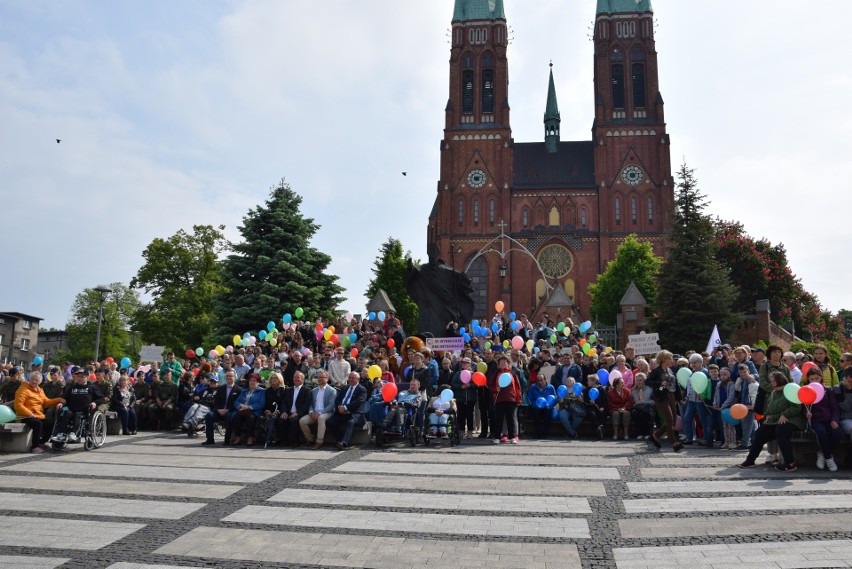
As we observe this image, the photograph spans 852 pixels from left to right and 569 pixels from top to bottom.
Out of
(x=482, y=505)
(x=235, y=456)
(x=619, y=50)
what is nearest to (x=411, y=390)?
(x=235, y=456)

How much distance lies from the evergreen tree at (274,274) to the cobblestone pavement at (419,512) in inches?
867

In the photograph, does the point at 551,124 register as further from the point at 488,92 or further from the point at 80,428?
the point at 80,428

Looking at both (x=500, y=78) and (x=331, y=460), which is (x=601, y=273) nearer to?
(x=500, y=78)

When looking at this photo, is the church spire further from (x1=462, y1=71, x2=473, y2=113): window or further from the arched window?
the arched window

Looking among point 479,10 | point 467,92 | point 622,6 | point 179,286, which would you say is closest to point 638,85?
point 622,6

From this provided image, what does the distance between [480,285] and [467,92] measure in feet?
70.9

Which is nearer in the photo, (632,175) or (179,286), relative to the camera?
(179,286)

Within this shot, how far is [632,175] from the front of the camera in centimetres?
7131

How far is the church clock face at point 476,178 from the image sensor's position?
7238 cm

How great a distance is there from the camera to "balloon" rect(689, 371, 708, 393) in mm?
12188

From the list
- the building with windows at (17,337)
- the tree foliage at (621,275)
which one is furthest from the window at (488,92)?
the building with windows at (17,337)

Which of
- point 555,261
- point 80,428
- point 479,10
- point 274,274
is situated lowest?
point 80,428

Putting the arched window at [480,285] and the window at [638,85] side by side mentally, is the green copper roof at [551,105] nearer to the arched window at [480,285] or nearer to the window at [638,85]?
the window at [638,85]

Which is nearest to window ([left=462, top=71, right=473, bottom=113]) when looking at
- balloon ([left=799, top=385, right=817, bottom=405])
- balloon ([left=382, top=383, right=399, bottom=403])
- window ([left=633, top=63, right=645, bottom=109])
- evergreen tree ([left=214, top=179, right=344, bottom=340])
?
window ([left=633, top=63, right=645, bottom=109])
